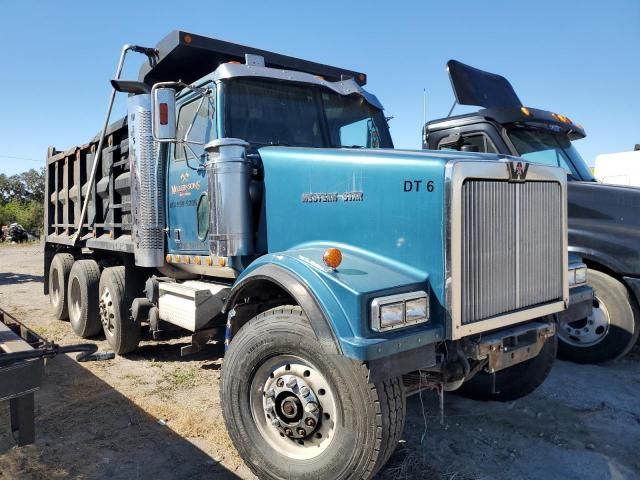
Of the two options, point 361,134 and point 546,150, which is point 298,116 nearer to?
point 361,134

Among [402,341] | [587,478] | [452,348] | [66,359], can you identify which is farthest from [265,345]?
[66,359]

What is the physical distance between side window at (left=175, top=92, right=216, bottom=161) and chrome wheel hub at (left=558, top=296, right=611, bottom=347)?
4.11m

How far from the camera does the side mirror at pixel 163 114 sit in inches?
149

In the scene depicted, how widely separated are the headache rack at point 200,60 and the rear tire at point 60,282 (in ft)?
12.0

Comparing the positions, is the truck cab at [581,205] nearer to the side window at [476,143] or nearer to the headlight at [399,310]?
the side window at [476,143]

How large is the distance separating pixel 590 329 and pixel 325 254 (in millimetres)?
4023

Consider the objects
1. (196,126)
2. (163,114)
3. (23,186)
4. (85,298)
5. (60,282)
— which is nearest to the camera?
(163,114)

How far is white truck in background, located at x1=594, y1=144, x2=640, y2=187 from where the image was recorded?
390 inches

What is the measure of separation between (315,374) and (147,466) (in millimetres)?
1342

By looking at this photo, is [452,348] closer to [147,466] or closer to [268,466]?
[268,466]

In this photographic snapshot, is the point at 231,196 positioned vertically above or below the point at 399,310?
above

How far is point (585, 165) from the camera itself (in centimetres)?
608

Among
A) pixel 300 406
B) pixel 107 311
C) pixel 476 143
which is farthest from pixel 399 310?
pixel 107 311

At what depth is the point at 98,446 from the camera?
11.6 ft
